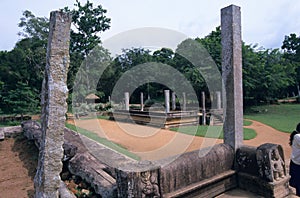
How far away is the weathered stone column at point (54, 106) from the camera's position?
209cm

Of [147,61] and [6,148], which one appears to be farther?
[147,61]

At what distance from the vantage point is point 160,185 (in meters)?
2.46

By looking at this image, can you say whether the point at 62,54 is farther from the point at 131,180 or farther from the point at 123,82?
the point at 123,82

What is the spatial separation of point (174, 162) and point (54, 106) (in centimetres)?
156

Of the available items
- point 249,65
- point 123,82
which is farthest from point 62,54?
point 123,82

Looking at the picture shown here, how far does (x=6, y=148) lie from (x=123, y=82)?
19650mm

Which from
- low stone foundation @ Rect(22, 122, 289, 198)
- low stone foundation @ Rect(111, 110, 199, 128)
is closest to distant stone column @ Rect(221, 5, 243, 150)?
low stone foundation @ Rect(22, 122, 289, 198)

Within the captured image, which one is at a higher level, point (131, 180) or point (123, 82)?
point (123, 82)

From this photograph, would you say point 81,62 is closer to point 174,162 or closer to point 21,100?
point 21,100

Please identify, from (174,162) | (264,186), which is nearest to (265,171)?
(264,186)

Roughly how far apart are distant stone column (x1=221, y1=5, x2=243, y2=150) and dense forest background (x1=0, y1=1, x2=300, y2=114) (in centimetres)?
1263

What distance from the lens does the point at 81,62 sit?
21.7m

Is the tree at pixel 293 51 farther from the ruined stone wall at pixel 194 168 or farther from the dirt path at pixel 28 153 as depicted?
the ruined stone wall at pixel 194 168

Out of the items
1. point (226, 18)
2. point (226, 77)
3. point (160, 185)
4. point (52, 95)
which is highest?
point (226, 18)
